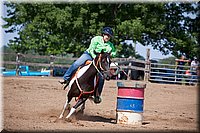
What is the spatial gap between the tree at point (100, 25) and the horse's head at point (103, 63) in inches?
824

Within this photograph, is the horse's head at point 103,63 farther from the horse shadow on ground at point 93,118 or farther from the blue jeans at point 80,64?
the horse shadow on ground at point 93,118

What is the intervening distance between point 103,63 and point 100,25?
21305 mm

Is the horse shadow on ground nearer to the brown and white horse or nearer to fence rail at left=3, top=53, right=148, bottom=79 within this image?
the brown and white horse

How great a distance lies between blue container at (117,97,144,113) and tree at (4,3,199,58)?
21019mm

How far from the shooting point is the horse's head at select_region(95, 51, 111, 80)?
835cm

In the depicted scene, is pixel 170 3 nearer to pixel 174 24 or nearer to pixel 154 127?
pixel 174 24

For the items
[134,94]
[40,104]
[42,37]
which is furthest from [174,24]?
[134,94]

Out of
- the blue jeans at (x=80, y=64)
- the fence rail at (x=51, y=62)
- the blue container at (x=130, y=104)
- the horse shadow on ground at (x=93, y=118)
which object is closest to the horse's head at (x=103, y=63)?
the blue jeans at (x=80, y=64)

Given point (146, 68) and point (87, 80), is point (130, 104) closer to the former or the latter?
point (87, 80)

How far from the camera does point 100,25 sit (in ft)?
96.9

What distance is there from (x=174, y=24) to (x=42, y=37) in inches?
380

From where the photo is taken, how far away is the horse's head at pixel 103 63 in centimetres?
835

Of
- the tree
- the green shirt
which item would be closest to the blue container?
the green shirt

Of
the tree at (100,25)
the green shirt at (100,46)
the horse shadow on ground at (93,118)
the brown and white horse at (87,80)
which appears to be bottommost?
the horse shadow on ground at (93,118)
